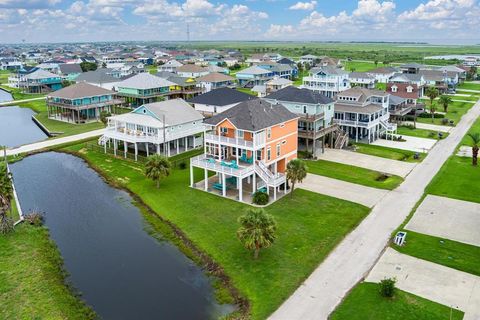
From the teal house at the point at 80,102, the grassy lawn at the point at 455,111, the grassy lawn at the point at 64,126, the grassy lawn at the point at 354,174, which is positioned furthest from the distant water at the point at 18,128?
the grassy lawn at the point at 455,111

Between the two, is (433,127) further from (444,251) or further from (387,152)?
(444,251)

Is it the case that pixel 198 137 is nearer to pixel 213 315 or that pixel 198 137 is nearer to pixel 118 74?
pixel 213 315

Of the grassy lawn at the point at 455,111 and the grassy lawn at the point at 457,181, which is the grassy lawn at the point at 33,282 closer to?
the grassy lawn at the point at 457,181

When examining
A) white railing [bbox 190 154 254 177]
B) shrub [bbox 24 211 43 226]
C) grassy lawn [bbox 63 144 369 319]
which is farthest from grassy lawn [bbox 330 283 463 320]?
shrub [bbox 24 211 43 226]

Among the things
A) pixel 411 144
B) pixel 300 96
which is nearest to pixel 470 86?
pixel 411 144

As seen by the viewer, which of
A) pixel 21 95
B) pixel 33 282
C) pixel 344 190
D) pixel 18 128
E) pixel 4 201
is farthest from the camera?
pixel 21 95

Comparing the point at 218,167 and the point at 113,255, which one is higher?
the point at 218,167
